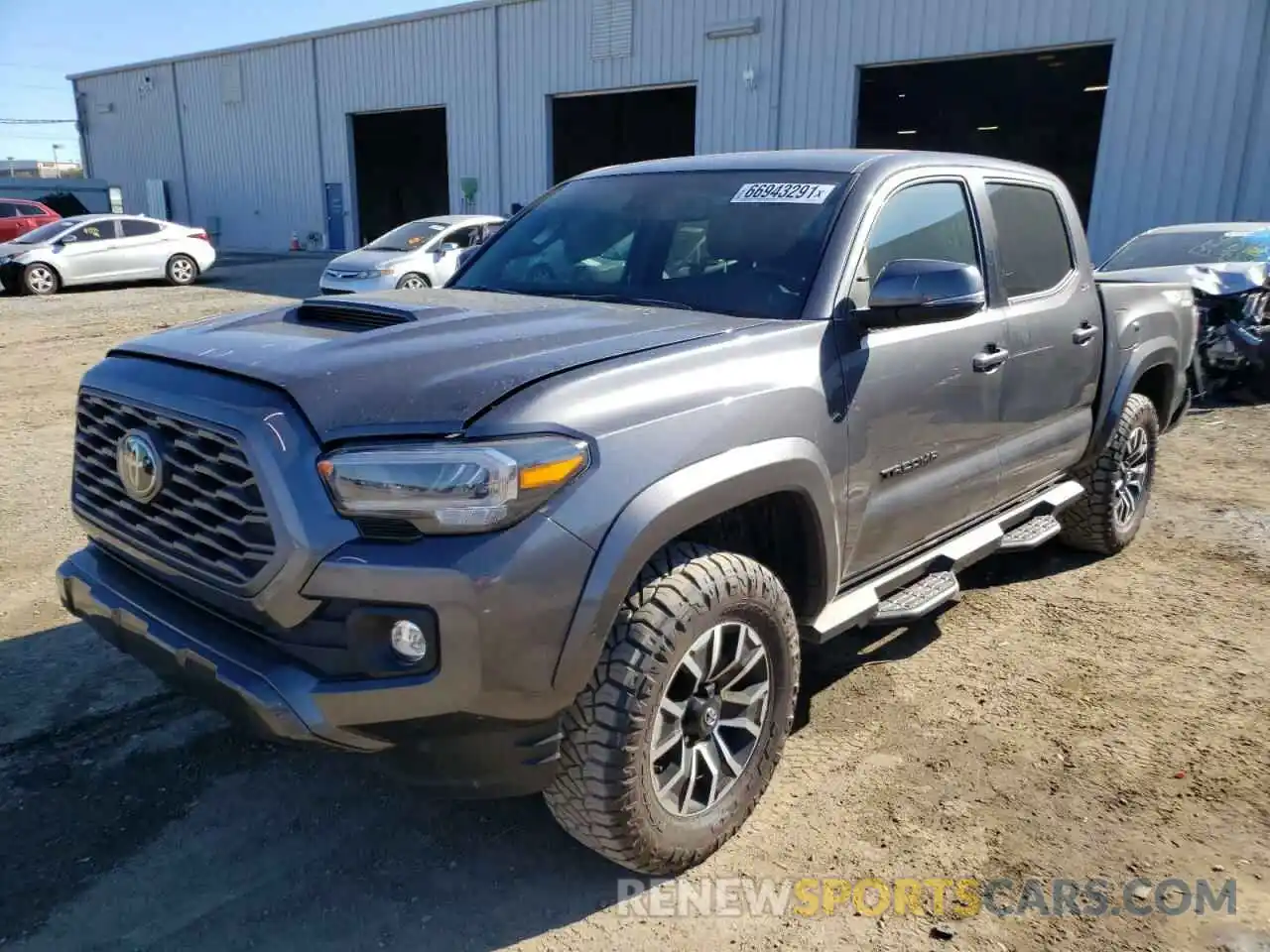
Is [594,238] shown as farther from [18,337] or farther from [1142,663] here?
[18,337]

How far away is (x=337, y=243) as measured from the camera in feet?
98.6

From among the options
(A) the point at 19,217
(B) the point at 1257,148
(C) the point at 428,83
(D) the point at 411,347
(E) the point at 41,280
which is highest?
(C) the point at 428,83

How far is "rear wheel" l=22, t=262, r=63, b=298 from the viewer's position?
59.8 feet

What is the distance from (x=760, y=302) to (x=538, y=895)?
6.10ft

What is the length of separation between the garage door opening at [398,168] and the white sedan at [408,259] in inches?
500

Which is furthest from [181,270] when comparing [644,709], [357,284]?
[644,709]

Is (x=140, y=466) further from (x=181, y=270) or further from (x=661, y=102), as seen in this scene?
(x=661, y=102)

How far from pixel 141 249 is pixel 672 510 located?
2053cm

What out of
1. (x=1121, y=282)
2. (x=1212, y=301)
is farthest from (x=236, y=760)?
(x=1212, y=301)

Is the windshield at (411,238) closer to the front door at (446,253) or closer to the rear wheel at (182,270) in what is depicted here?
the front door at (446,253)

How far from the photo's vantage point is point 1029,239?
4.18m

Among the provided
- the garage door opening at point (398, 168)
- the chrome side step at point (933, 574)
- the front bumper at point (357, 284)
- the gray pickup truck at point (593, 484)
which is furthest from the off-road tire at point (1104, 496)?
the garage door opening at point (398, 168)

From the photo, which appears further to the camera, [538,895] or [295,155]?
[295,155]

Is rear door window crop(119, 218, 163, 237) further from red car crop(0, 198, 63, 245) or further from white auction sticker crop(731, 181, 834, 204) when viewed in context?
white auction sticker crop(731, 181, 834, 204)
